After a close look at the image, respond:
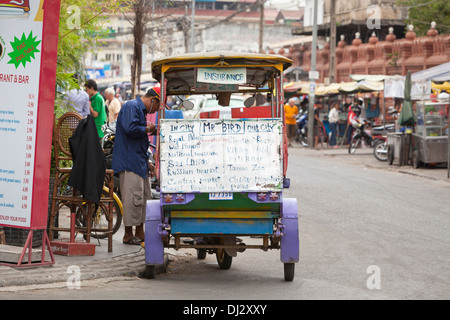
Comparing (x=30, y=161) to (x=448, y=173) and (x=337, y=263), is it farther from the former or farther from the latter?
(x=448, y=173)

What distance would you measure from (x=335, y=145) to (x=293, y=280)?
89.6ft

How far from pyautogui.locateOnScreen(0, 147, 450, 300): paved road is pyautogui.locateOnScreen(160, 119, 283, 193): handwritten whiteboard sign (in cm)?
99

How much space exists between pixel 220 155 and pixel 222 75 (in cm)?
90

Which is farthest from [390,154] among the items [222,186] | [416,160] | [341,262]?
[222,186]

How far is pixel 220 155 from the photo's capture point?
26.0ft

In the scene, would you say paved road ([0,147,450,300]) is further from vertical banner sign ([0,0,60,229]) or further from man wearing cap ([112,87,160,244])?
vertical banner sign ([0,0,60,229])

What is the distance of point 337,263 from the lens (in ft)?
30.7

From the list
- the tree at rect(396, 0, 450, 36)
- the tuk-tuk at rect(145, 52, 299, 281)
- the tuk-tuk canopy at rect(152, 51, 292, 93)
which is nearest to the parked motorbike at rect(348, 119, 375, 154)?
the tree at rect(396, 0, 450, 36)

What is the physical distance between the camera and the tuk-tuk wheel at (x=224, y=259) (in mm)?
8969

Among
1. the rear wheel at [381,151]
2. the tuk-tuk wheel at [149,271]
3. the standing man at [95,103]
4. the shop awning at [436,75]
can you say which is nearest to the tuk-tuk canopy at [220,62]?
the tuk-tuk wheel at [149,271]

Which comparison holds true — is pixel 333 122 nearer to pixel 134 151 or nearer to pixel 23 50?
pixel 134 151

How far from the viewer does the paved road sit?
24.3ft

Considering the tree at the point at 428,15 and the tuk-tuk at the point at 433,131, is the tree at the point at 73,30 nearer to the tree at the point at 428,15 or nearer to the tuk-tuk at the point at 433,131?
the tuk-tuk at the point at 433,131

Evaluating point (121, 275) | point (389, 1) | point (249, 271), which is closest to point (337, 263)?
point (249, 271)
